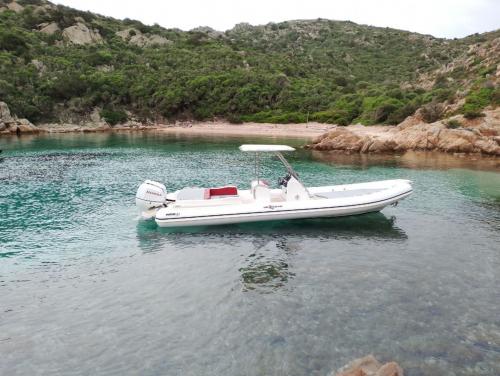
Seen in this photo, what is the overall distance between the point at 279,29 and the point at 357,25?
25.1m

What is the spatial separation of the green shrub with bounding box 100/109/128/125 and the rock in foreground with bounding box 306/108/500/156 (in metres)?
41.6

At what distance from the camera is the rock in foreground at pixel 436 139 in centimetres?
3222

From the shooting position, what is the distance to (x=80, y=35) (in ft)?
302

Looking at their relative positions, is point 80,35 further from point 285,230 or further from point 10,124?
point 285,230

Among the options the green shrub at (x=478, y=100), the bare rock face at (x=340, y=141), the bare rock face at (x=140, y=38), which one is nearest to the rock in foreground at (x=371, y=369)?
the bare rock face at (x=340, y=141)

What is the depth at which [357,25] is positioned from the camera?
13262cm

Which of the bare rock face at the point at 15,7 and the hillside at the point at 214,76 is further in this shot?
the bare rock face at the point at 15,7

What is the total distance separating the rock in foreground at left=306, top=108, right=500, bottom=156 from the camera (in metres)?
32.2

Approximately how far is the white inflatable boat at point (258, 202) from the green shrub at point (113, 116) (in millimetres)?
57671

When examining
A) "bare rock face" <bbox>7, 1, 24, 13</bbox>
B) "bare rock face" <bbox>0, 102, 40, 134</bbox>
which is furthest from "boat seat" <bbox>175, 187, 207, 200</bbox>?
"bare rock face" <bbox>7, 1, 24, 13</bbox>

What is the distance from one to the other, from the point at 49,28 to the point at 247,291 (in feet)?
323

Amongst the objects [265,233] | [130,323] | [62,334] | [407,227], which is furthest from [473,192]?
[62,334]

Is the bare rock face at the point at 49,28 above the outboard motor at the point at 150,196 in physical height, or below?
above

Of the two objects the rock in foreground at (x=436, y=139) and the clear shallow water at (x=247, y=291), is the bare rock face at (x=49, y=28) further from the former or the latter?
the clear shallow water at (x=247, y=291)
